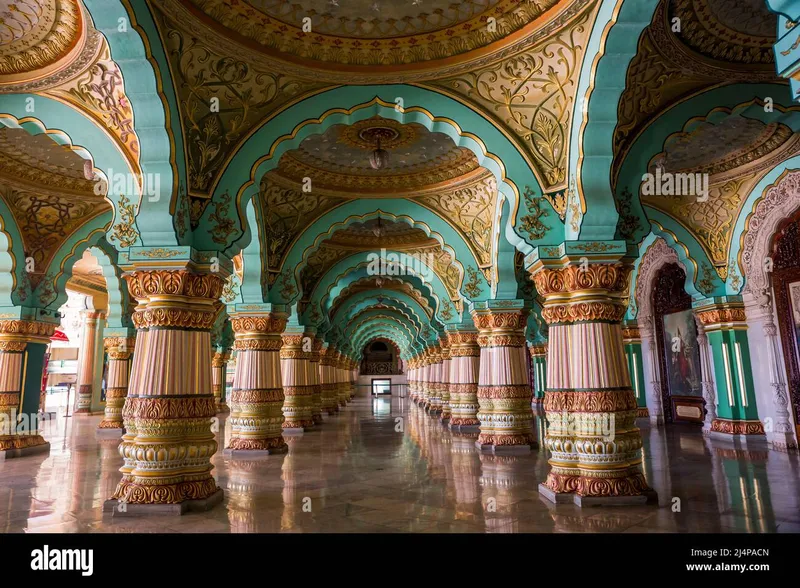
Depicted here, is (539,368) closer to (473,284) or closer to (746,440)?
(746,440)

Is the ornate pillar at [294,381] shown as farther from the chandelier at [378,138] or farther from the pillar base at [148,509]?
the pillar base at [148,509]

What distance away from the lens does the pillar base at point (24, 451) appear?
10.3m

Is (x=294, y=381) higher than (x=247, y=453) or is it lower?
higher

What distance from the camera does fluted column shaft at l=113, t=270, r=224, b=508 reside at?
5719 millimetres

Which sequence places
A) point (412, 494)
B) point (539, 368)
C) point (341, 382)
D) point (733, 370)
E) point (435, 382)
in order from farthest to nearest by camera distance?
point (341, 382) < point (539, 368) < point (435, 382) < point (733, 370) < point (412, 494)

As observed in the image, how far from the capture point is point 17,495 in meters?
6.70

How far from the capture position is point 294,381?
14.3 m

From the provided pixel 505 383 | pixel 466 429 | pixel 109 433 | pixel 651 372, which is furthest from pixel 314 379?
pixel 651 372

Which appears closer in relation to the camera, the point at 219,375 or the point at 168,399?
the point at 168,399

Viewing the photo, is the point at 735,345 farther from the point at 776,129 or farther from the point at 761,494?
the point at 761,494

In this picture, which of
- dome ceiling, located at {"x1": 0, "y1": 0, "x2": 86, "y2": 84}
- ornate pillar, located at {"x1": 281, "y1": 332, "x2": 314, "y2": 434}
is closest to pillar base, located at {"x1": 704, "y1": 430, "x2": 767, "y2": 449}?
ornate pillar, located at {"x1": 281, "y1": 332, "x2": 314, "y2": 434}

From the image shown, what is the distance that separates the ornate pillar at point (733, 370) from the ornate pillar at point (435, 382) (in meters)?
11.7

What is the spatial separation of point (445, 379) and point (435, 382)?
3.33m

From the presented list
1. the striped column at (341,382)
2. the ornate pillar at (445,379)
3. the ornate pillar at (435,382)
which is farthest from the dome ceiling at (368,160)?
the striped column at (341,382)
